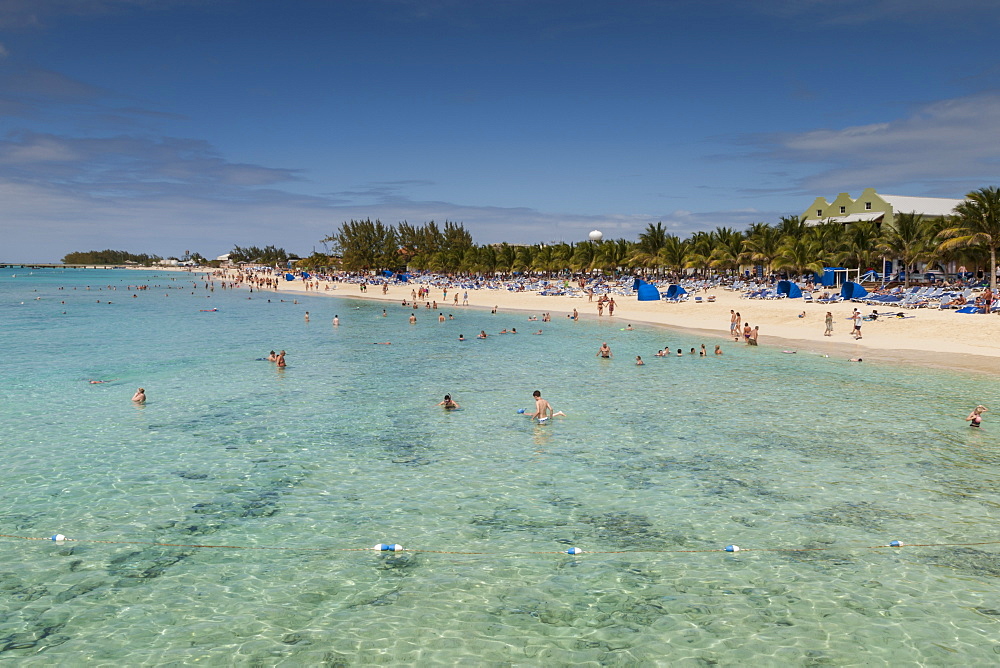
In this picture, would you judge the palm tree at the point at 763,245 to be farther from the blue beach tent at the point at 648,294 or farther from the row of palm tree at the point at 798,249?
the blue beach tent at the point at 648,294

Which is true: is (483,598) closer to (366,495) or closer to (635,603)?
(635,603)

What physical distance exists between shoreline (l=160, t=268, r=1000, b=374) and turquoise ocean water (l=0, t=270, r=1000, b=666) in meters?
6.33

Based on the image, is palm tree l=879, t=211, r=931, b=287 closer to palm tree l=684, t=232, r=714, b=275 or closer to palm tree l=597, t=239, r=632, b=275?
palm tree l=684, t=232, r=714, b=275

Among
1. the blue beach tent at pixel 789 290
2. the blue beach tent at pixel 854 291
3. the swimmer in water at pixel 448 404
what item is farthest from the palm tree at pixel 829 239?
the swimmer in water at pixel 448 404

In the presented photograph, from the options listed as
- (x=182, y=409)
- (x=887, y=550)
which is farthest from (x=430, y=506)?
(x=182, y=409)

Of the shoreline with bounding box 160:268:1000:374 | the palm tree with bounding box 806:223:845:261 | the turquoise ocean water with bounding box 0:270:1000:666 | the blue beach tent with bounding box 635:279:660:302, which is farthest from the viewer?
the blue beach tent with bounding box 635:279:660:302

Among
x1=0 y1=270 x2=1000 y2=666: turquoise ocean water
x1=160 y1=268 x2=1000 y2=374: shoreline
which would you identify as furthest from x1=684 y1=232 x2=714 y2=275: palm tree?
x1=0 y1=270 x2=1000 y2=666: turquoise ocean water

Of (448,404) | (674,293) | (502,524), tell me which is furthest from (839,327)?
(502,524)

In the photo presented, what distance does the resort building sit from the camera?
73.8 metres

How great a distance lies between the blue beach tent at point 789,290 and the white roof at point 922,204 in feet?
96.7

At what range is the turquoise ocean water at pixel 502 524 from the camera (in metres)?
8.27

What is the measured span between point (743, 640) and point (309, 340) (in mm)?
35101

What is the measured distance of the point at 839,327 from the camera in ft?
126

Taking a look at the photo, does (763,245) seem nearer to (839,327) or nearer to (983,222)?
A: (983,222)
